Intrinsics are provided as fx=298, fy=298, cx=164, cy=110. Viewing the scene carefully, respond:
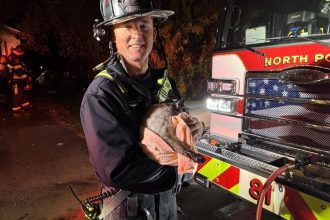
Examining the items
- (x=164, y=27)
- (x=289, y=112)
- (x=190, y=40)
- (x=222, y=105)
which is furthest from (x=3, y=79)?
(x=289, y=112)

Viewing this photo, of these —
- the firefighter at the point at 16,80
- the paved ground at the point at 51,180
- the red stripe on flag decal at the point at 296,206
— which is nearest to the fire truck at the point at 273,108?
the red stripe on flag decal at the point at 296,206

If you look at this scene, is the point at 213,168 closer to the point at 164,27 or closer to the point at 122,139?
the point at 122,139

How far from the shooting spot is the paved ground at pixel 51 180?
3.81 m

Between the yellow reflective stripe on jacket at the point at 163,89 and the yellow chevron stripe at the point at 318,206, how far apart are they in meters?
1.34

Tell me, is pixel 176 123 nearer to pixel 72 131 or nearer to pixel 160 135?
pixel 160 135

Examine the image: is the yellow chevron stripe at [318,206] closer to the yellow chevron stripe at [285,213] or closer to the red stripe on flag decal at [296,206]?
the red stripe on flag decal at [296,206]

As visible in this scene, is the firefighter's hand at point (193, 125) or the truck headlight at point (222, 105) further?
the truck headlight at point (222, 105)

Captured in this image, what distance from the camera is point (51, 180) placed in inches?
189

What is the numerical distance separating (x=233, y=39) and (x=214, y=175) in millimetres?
1705

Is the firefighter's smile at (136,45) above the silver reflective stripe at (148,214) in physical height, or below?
above

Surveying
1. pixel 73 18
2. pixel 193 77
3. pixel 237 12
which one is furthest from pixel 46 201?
pixel 193 77

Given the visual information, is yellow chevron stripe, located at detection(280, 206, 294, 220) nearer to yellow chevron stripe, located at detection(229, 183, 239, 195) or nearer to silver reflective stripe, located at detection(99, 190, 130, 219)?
yellow chevron stripe, located at detection(229, 183, 239, 195)

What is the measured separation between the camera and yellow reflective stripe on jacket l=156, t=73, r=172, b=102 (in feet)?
5.69

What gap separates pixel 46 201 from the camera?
4.14 meters
